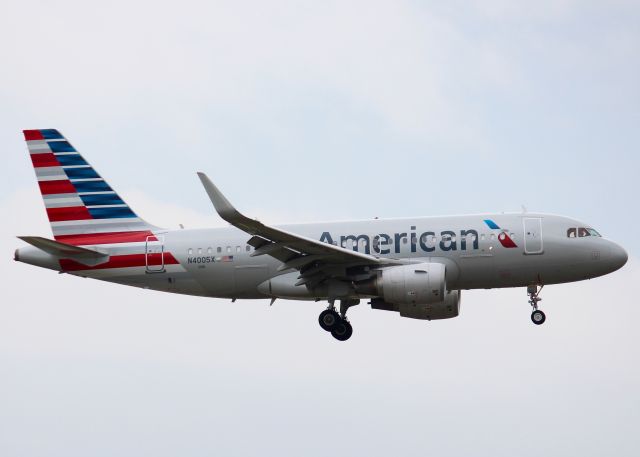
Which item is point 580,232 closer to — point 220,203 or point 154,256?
point 220,203

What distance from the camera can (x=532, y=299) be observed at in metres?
43.8

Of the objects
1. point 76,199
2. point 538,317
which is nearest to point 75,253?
point 76,199

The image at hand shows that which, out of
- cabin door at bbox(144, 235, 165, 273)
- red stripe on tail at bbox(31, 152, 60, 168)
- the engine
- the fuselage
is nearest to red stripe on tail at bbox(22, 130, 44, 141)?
red stripe on tail at bbox(31, 152, 60, 168)

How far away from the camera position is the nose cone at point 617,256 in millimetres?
43031

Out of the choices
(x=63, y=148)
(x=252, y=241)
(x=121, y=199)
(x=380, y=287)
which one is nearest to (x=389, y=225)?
(x=380, y=287)

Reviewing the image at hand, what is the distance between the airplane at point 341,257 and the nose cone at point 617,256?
5 centimetres

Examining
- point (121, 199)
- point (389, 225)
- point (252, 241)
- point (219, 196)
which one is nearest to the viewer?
point (219, 196)

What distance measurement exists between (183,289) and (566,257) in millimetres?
13064

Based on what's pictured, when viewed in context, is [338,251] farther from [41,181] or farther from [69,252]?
[41,181]

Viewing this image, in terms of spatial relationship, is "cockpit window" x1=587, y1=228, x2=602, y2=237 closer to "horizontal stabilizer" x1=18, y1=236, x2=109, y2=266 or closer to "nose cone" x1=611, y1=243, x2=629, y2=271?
"nose cone" x1=611, y1=243, x2=629, y2=271

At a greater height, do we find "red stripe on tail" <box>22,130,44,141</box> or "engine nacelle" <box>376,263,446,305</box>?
"red stripe on tail" <box>22,130,44,141</box>

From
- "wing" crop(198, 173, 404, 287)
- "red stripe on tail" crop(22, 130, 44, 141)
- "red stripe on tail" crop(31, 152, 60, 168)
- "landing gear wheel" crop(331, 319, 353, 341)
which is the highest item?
"red stripe on tail" crop(22, 130, 44, 141)

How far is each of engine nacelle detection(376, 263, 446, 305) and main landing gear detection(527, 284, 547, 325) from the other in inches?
150

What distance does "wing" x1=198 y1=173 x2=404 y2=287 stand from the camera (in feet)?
130
